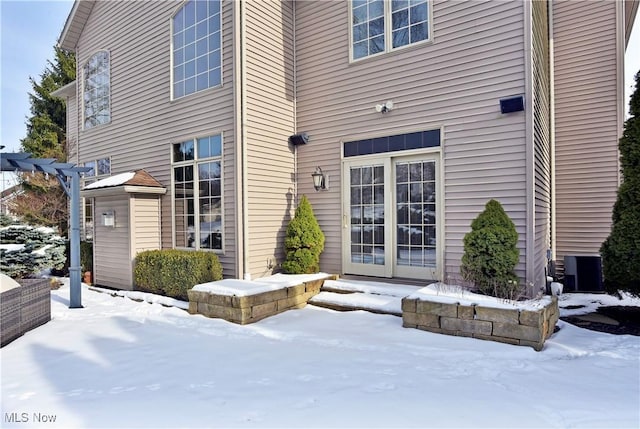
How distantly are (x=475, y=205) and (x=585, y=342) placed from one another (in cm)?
203

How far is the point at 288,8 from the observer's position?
6840mm

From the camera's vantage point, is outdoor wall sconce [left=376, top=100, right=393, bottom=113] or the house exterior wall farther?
the house exterior wall

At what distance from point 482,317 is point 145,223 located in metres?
6.03

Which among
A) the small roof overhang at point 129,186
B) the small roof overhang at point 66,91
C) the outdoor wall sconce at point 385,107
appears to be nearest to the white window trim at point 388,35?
the outdoor wall sconce at point 385,107

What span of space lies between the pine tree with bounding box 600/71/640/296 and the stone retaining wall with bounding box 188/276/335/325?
13.8 feet

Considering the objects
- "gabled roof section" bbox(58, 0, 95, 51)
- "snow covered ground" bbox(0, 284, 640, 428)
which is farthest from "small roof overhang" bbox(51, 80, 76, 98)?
"snow covered ground" bbox(0, 284, 640, 428)

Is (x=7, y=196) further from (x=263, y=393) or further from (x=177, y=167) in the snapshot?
(x=263, y=393)

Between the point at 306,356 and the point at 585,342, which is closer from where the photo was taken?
the point at 306,356

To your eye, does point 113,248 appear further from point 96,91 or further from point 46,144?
point 46,144

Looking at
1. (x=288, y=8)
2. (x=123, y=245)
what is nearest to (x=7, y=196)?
(x=123, y=245)

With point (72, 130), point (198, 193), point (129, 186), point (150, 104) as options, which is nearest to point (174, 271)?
point (198, 193)

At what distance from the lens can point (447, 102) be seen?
5328mm

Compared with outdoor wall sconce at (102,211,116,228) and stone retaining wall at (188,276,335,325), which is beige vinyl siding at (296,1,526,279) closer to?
stone retaining wall at (188,276,335,325)

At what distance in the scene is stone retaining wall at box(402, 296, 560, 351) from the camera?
144 inches
